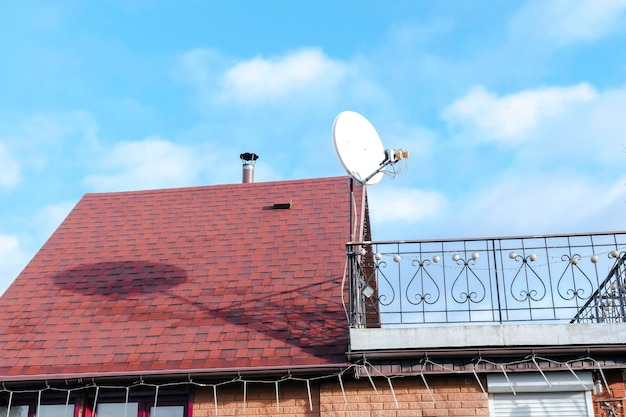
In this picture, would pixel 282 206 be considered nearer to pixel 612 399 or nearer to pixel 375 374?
pixel 375 374

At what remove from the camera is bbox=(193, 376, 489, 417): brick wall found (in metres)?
9.16

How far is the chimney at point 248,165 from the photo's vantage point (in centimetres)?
1641

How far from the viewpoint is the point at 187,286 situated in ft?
37.7

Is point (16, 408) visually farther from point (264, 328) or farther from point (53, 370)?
point (264, 328)

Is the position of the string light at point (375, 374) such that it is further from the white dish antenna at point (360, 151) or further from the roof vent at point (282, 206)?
the roof vent at point (282, 206)

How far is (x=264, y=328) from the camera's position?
10.2 metres

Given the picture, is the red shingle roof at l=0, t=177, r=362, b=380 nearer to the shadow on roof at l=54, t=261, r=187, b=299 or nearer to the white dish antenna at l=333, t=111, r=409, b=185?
the shadow on roof at l=54, t=261, r=187, b=299

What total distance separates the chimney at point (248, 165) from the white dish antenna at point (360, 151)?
5.65m

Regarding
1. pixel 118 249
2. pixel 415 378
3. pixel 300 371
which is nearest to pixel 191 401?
pixel 300 371

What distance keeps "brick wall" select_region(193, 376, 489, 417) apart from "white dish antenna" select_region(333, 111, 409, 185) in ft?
9.38

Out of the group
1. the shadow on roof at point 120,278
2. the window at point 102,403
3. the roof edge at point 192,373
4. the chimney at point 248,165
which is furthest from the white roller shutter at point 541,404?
the chimney at point 248,165

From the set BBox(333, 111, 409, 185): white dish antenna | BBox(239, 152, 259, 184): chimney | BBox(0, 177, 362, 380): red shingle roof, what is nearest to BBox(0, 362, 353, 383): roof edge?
BBox(0, 177, 362, 380): red shingle roof

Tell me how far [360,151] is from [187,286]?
3.39m

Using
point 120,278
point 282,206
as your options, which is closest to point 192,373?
point 120,278
